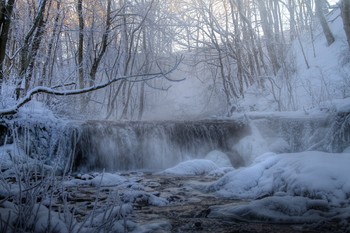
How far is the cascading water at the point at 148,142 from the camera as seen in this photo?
32.1 feet

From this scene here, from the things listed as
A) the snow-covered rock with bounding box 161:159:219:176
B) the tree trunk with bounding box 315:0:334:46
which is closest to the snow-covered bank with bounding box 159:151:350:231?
the snow-covered rock with bounding box 161:159:219:176

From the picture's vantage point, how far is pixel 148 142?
1069 centimetres

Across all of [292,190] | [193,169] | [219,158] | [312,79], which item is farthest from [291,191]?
[312,79]

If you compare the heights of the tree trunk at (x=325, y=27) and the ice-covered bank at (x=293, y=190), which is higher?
the tree trunk at (x=325, y=27)

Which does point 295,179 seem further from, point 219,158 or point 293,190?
point 219,158

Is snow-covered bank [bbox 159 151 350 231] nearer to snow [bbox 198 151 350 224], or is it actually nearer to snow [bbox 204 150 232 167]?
snow [bbox 198 151 350 224]

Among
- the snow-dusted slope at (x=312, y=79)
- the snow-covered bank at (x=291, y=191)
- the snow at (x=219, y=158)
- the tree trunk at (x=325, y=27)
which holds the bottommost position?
the snow at (x=219, y=158)

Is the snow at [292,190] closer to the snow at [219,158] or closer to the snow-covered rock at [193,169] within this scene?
the snow-covered rock at [193,169]

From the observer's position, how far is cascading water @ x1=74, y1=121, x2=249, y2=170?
9.77 m

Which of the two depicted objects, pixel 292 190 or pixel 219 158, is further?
pixel 219 158

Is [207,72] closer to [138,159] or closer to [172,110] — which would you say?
[172,110]

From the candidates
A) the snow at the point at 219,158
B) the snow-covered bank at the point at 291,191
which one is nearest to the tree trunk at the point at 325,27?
the snow at the point at 219,158

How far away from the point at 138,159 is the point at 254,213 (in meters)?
7.05

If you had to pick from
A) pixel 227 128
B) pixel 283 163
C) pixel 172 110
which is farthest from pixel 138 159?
pixel 172 110
